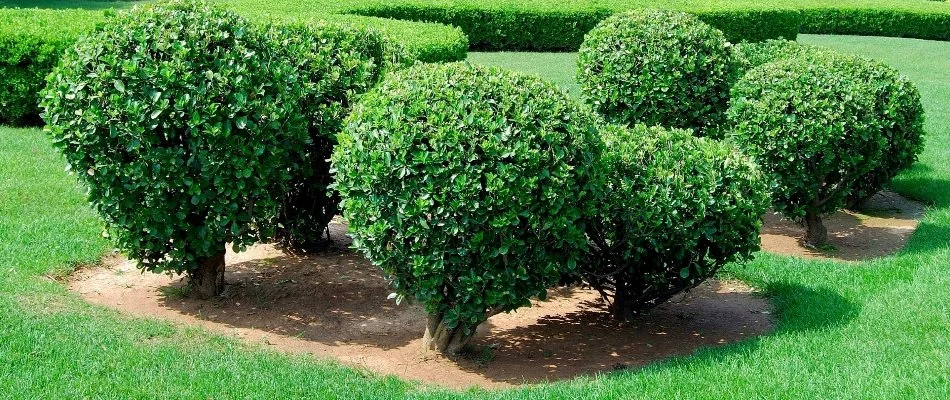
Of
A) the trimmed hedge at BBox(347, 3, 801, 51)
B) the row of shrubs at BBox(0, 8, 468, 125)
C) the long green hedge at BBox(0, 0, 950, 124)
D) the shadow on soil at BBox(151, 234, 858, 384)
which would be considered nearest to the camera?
the shadow on soil at BBox(151, 234, 858, 384)

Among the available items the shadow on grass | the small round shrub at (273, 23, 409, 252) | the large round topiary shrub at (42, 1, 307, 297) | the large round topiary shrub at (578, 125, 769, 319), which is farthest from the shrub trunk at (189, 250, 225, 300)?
the large round topiary shrub at (578, 125, 769, 319)

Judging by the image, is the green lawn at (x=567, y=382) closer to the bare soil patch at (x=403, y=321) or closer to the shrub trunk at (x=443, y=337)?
the bare soil patch at (x=403, y=321)

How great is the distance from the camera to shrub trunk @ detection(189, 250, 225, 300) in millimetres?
7057

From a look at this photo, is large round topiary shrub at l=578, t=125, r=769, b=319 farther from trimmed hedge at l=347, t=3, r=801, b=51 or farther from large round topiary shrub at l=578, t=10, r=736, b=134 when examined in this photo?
trimmed hedge at l=347, t=3, r=801, b=51

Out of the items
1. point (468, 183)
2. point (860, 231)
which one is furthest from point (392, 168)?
point (860, 231)

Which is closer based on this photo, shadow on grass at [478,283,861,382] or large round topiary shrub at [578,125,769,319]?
shadow on grass at [478,283,861,382]

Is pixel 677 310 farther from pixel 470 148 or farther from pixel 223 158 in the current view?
pixel 223 158

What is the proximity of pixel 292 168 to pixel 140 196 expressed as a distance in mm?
1027

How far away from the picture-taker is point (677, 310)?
7285 mm

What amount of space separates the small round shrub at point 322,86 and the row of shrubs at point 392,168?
2 centimetres

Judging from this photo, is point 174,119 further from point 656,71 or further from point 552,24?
point 552,24

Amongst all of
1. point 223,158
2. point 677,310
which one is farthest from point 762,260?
point 223,158

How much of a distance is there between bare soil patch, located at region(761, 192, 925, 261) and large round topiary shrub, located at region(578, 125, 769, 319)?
2544 millimetres

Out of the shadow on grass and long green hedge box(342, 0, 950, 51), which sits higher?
long green hedge box(342, 0, 950, 51)
